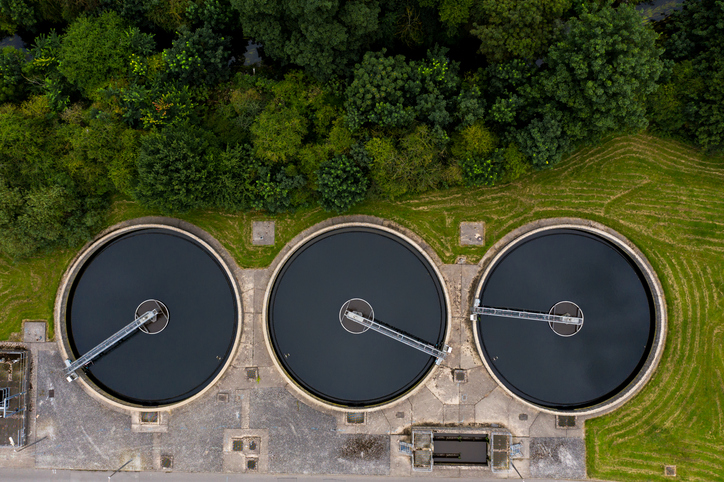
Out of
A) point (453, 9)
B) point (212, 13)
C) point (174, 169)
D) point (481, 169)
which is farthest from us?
point (212, 13)

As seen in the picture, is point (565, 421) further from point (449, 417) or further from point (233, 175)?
point (233, 175)

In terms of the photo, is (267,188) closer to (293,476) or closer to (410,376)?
(410,376)

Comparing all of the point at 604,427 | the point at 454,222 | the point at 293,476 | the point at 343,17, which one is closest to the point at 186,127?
the point at 343,17

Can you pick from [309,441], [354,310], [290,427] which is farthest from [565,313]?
[290,427]

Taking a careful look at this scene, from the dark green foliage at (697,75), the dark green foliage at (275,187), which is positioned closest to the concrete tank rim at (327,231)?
the dark green foliage at (275,187)

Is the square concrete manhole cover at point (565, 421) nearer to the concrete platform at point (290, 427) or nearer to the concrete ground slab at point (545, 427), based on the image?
the concrete ground slab at point (545, 427)

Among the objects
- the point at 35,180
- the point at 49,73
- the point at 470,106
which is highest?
the point at 49,73
